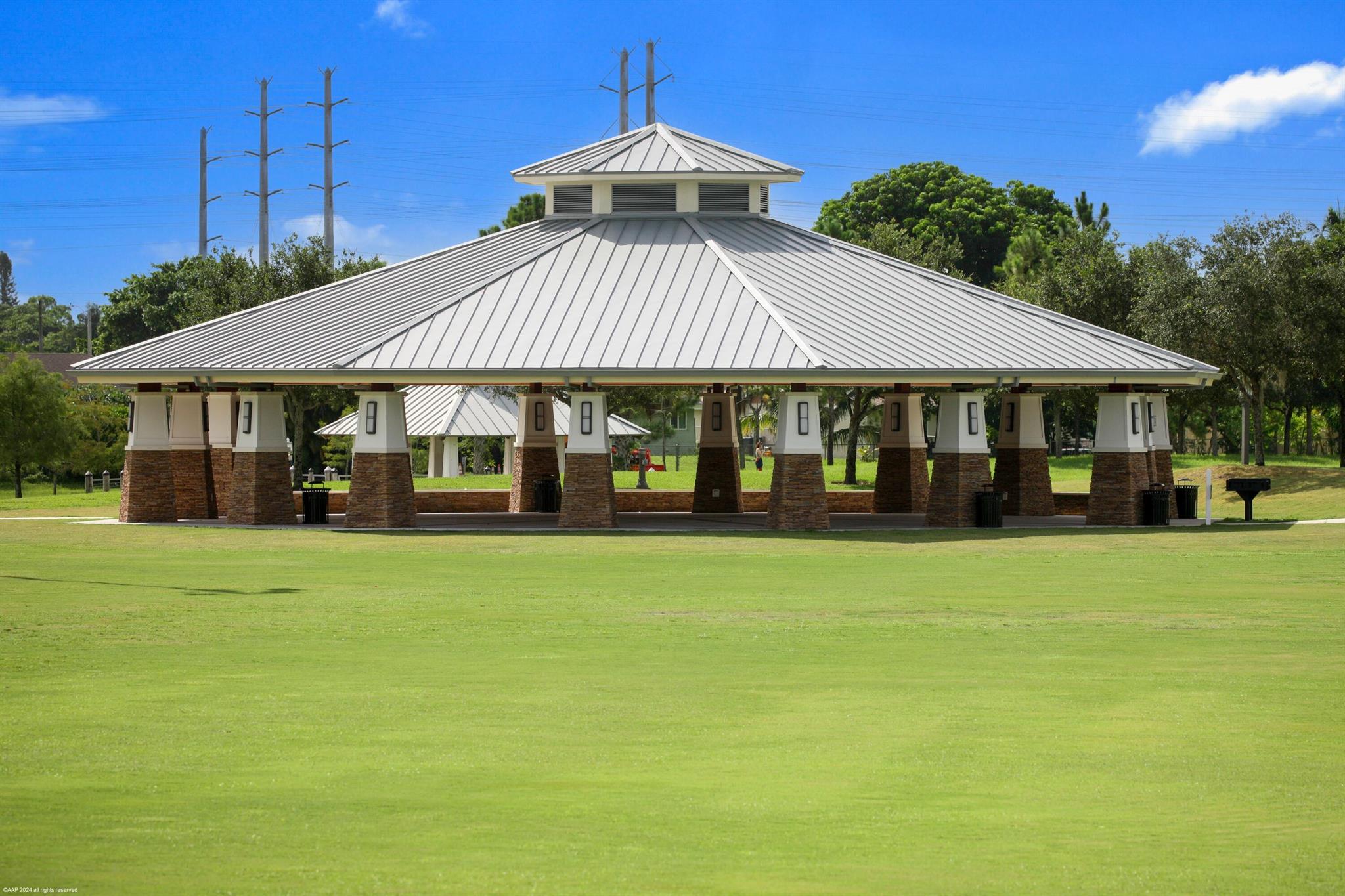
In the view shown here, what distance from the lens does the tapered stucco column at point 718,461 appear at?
1594 inches

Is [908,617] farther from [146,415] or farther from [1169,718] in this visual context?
[146,415]

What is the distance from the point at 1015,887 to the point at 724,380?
982 inches

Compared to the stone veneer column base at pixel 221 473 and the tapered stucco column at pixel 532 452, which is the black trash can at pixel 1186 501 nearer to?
the tapered stucco column at pixel 532 452

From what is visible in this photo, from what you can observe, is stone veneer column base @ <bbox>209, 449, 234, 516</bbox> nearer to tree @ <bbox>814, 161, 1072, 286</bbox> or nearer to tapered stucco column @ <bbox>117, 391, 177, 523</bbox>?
tapered stucco column @ <bbox>117, 391, 177, 523</bbox>

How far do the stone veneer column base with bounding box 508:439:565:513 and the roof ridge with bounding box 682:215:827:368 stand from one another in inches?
272

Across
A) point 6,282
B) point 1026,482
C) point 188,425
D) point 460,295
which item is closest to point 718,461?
point 1026,482

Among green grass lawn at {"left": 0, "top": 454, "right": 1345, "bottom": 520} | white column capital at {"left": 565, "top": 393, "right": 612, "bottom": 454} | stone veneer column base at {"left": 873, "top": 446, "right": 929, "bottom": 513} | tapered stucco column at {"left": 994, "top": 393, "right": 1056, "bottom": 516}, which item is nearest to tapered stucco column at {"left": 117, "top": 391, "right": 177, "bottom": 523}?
green grass lawn at {"left": 0, "top": 454, "right": 1345, "bottom": 520}

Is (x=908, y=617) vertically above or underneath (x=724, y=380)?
underneath

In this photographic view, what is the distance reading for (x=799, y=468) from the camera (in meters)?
32.7

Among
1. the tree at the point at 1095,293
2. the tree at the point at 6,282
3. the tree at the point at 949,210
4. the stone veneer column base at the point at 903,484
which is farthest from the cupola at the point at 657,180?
the tree at the point at 6,282

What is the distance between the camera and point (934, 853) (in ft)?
24.9

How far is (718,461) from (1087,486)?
1735cm

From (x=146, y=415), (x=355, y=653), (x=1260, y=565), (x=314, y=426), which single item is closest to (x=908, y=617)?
(x=355, y=653)

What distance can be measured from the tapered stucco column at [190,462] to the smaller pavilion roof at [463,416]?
85.6 feet
